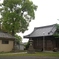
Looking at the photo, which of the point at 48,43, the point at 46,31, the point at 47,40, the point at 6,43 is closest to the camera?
the point at 6,43

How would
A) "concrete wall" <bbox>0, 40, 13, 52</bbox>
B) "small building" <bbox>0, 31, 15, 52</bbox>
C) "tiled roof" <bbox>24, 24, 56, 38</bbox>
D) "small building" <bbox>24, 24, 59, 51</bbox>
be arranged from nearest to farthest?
"small building" <bbox>0, 31, 15, 52</bbox>, "concrete wall" <bbox>0, 40, 13, 52</bbox>, "small building" <bbox>24, 24, 59, 51</bbox>, "tiled roof" <bbox>24, 24, 56, 38</bbox>

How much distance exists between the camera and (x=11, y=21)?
40188 mm

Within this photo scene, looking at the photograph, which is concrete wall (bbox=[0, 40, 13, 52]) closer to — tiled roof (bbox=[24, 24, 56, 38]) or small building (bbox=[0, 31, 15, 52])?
small building (bbox=[0, 31, 15, 52])

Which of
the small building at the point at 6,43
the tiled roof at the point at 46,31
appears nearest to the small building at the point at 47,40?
the tiled roof at the point at 46,31

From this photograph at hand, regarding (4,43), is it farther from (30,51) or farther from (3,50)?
(30,51)

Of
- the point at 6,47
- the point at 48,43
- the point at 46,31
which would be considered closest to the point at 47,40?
the point at 48,43

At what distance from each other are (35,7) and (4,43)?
560 inches

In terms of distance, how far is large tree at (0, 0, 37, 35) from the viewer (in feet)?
131

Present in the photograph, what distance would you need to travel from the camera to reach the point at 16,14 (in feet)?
131

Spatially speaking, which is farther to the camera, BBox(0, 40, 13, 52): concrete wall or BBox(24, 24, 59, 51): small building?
BBox(24, 24, 59, 51): small building

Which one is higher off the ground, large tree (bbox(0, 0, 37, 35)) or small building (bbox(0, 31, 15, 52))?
large tree (bbox(0, 0, 37, 35))

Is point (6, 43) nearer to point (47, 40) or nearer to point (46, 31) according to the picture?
point (47, 40)

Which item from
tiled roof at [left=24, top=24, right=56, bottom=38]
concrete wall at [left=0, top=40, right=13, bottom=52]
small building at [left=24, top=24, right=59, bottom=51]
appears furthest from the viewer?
tiled roof at [left=24, top=24, right=56, bottom=38]

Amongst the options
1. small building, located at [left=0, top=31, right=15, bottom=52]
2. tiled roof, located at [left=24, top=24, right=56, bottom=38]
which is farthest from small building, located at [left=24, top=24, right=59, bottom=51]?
small building, located at [left=0, top=31, right=15, bottom=52]
